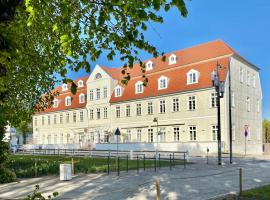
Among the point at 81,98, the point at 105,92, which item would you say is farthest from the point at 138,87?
the point at 81,98

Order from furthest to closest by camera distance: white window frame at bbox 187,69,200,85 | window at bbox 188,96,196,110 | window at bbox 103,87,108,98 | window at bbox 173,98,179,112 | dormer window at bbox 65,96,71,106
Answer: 1. dormer window at bbox 65,96,71,106
2. window at bbox 103,87,108,98
3. window at bbox 173,98,179,112
4. white window frame at bbox 187,69,200,85
5. window at bbox 188,96,196,110

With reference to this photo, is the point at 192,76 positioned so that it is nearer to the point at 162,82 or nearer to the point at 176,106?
the point at 176,106

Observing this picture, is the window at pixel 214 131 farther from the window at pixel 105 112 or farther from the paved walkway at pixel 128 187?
the paved walkway at pixel 128 187

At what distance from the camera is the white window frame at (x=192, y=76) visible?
49344mm

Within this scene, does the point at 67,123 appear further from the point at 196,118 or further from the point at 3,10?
the point at 3,10

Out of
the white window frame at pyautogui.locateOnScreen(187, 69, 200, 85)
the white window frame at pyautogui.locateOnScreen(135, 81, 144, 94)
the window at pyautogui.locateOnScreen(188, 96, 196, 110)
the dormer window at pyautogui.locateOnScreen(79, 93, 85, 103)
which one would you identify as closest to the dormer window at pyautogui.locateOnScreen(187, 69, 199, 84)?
the white window frame at pyautogui.locateOnScreen(187, 69, 200, 85)

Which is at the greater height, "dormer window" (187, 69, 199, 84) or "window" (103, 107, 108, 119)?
"dormer window" (187, 69, 199, 84)

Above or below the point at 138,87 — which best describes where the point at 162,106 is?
below

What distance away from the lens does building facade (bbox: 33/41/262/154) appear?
47000 mm

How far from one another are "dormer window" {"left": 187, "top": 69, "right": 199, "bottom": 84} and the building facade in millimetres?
127

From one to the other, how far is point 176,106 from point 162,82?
4.75 metres

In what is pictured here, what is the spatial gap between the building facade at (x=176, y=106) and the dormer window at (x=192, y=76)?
0.42ft

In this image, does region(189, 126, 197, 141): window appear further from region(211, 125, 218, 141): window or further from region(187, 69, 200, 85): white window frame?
region(187, 69, 200, 85): white window frame

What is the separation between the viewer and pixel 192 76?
4997 centimetres
